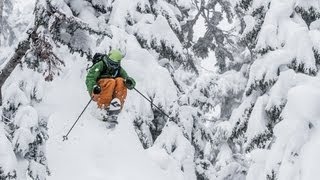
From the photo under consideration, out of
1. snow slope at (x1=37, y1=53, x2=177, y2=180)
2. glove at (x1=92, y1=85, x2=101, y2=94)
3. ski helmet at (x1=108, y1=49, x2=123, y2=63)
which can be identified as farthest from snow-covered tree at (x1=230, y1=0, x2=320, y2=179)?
glove at (x1=92, y1=85, x2=101, y2=94)

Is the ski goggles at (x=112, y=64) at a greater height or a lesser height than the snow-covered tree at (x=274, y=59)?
lesser

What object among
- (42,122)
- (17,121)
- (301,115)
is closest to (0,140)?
(17,121)

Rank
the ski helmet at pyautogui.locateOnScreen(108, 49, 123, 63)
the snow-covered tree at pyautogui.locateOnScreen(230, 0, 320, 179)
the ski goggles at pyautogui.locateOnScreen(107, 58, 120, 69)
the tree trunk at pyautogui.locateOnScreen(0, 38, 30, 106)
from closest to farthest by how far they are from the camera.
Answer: the tree trunk at pyautogui.locateOnScreen(0, 38, 30, 106), the snow-covered tree at pyautogui.locateOnScreen(230, 0, 320, 179), the ski helmet at pyautogui.locateOnScreen(108, 49, 123, 63), the ski goggles at pyautogui.locateOnScreen(107, 58, 120, 69)

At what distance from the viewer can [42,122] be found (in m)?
7.69

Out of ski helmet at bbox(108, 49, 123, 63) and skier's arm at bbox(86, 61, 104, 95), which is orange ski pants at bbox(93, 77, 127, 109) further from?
ski helmet at bbox(108, 49, 123, 63)

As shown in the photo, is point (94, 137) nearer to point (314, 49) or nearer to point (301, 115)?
point (314, 49)

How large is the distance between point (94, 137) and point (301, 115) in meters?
6.72

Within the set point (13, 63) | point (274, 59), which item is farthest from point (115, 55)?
point (13, 63)

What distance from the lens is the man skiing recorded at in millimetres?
11016

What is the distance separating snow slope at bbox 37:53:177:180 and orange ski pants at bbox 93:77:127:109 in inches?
30.5

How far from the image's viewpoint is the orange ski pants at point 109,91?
11102mm

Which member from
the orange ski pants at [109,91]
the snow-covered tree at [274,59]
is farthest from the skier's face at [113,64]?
the snow-covered tree at [274,59]

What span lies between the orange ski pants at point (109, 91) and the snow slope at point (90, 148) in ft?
2.54

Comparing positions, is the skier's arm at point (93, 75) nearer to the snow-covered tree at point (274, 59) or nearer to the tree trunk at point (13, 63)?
the snow-covered tree at point (274, 59)
